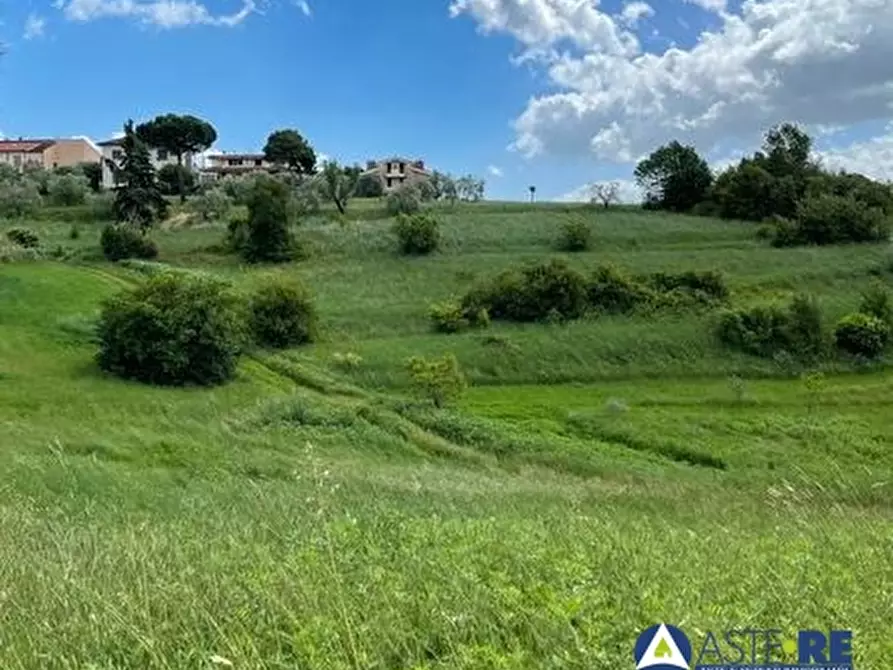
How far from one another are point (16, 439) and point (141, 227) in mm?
73156

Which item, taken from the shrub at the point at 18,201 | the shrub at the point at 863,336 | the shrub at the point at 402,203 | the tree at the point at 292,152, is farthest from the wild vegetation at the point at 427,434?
the tree at the point at 292,152

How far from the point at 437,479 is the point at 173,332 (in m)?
32.1

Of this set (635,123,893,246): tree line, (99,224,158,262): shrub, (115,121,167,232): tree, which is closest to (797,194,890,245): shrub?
(635,123,893,246): tree line

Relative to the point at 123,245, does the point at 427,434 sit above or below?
below

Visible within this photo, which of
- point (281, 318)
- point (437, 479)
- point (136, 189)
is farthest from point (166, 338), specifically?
point (136, 189)

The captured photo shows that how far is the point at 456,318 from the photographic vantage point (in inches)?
2640

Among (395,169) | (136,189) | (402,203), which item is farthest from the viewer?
(395,169)

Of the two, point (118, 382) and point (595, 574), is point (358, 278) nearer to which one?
point (118, 382)

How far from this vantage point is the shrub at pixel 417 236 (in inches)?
3474

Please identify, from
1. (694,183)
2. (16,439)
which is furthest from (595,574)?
(694,183)

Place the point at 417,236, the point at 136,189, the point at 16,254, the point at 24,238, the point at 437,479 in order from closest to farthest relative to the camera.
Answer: the point at 437,479 → the point at 16,254 → the point at 24,238 → the point at 417,236 → the point at 136,189

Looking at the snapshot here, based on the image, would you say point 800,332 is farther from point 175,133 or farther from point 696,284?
point 175,133

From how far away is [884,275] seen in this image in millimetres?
81000

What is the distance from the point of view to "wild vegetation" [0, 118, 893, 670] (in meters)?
4.36
